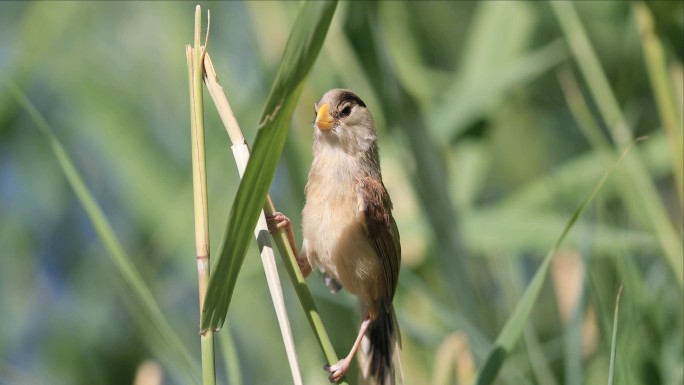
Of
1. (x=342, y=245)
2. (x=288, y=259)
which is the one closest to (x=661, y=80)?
(x=342, y=245)

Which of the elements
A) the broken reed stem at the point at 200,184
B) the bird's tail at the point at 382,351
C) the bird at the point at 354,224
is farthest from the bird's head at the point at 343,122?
the broken reed stem at the point at 200,184

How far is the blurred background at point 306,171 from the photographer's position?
2.57 m

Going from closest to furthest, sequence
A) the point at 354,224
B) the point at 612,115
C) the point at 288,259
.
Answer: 1. the point at 288,259
2. the point at 354,224
3. the point at 612,115

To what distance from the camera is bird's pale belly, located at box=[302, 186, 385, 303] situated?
7.63 feet

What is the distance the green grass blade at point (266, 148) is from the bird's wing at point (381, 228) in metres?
1.01

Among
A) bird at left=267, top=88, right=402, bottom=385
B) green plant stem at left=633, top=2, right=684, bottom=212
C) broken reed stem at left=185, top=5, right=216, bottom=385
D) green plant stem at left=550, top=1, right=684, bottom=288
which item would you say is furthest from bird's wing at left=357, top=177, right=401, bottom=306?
broken reed stem at left=185, top=5, right=216, bottom=385

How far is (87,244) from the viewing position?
3082 mm

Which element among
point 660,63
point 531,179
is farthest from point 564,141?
point 660,63

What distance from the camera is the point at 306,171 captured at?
2.93m

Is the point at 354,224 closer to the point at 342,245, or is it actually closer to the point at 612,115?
the point at 342,245

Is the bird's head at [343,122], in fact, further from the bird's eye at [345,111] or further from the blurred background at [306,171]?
the blurred background at [306,171]

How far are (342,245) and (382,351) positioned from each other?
383 millimetres

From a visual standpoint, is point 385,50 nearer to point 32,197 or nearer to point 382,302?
point 382,302

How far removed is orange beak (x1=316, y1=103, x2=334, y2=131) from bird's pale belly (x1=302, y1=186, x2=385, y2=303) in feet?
0.64
